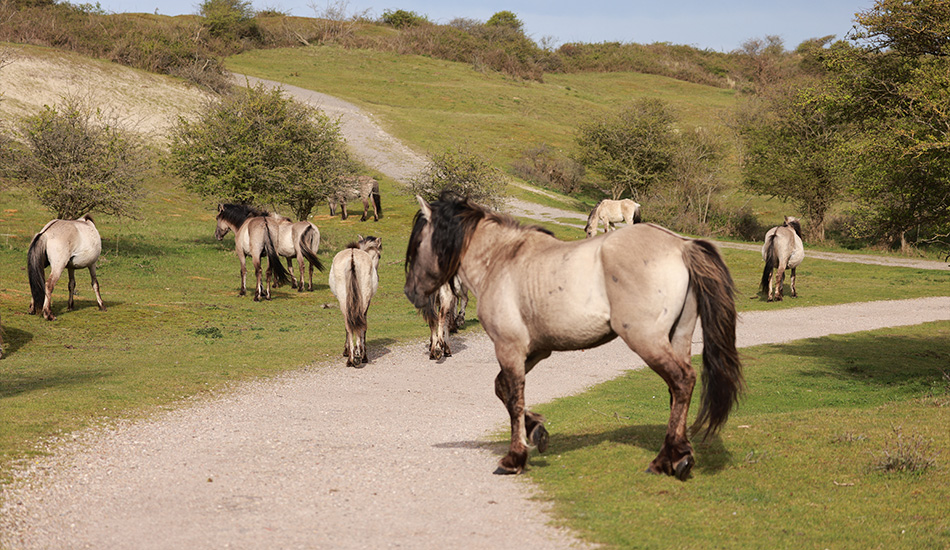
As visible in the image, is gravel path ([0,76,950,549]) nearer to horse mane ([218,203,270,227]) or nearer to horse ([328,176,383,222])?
horse mane ([218,203,270,227])

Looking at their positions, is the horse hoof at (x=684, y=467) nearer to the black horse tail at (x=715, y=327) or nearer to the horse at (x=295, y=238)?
the black horse tail at (x=715, y=327)

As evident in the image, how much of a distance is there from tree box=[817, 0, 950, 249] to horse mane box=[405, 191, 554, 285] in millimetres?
8884

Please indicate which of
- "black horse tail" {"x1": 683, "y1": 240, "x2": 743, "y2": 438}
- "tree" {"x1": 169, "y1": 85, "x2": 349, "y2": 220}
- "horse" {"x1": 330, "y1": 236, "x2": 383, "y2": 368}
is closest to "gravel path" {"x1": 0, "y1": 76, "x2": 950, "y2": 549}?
"horse" {"x1": 330, "y1": 236, "x2": 383, "y2": 368}

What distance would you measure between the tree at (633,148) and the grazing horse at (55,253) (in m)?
43.5

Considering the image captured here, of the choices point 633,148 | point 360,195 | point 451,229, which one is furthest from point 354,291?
point 633,148

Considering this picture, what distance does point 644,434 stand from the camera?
29.0 ft

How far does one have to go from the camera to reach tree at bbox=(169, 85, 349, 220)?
3378 centimetres

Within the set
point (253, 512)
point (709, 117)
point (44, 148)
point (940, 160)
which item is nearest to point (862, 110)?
point (940, 160)

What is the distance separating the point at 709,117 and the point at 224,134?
224 ft

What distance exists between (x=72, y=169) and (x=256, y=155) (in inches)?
348

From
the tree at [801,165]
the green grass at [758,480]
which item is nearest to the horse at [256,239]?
the green grass at [758,480]

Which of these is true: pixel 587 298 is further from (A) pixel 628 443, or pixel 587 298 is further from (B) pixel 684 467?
(A) pixel 628 443

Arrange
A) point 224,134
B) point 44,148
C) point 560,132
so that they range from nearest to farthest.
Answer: point 44,148
point 224,134
point 560,132

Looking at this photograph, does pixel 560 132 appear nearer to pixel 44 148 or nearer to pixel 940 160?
pixel 44 148
